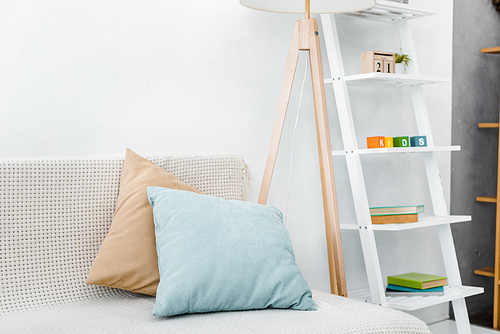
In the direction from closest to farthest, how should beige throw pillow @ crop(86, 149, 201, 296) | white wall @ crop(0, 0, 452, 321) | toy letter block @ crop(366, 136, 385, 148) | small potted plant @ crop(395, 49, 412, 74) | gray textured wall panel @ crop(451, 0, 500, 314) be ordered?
1. beige throw pillow @ crop(86, 149, 201, 296)
2. white wall @ crop(0, 0, 452, 321)
3. toy letter block @ crop(366, 136, 385, 148)
4. small potted plant @ crop(395, 49, 412, 74)
5. gray textured wall panel @ crop(451, 0, 500, 314)

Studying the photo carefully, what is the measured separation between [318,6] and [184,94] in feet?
1.96

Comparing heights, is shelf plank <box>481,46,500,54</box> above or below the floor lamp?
above

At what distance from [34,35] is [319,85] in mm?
945

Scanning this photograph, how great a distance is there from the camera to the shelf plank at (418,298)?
1.83 metres

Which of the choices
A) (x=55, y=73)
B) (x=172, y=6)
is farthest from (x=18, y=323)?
(x=172, y=6)

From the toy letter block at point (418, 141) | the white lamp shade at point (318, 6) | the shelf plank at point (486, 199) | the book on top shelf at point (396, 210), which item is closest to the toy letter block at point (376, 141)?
the toy letter block at point (418, 141)

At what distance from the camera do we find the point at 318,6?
5.97 ft

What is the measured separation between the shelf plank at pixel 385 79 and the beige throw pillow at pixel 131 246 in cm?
93

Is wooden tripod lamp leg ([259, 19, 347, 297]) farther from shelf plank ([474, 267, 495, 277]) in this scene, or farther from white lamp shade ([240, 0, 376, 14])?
shelf plank ([474, 267, 495, 277])

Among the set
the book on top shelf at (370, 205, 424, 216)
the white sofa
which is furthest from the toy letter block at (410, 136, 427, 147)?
the white sofa

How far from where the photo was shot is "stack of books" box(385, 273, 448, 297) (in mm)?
1983

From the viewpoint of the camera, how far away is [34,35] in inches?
57.8

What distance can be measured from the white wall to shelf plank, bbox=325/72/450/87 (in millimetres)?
122

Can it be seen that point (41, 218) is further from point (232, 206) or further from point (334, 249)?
point (334, 249)
